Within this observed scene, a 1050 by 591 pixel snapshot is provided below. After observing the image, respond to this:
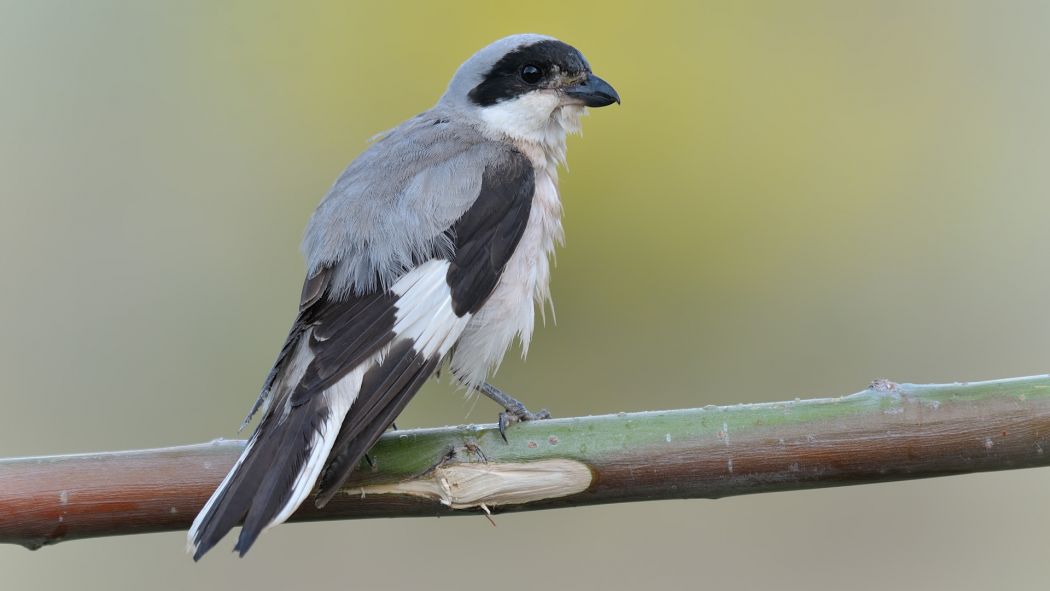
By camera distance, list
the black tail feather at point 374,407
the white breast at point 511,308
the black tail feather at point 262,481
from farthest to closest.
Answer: the white breast at point 511,308 < the black tail feather at point 374,407 < the black tail feather at point 262,481

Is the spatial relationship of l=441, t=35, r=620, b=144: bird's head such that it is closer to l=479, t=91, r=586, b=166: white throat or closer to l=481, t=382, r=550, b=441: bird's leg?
l=479, t=91, r=586, b=166: white throat

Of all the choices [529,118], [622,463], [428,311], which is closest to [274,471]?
[428,311]

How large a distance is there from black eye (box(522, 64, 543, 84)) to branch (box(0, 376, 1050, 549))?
108cm

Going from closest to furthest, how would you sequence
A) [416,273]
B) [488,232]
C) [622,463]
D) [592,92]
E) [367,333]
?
[622,463] → [367,333] → [416,273] → [488,232] → [592,92]

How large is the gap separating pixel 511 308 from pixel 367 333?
41cm

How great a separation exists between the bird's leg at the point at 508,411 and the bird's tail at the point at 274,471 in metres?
0.29

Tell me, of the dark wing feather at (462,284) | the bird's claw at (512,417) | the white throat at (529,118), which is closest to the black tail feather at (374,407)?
the dark wing feather at (462,284)

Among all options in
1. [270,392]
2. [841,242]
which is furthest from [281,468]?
[841,242]

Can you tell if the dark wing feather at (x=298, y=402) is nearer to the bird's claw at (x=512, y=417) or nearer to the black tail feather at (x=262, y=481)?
the black tail feather at (x=262, y=481)

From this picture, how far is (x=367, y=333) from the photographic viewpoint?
Result: 7.04 feet

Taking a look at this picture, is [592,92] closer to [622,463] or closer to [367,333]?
[367,333]

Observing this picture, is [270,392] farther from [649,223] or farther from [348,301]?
[649,223]

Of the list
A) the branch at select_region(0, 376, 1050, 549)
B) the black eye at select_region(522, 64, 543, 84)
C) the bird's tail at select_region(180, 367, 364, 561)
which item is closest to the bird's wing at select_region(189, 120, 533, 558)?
the bird's tail at select_region(180, 367, 364, 561)

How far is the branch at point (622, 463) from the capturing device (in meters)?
1.89
